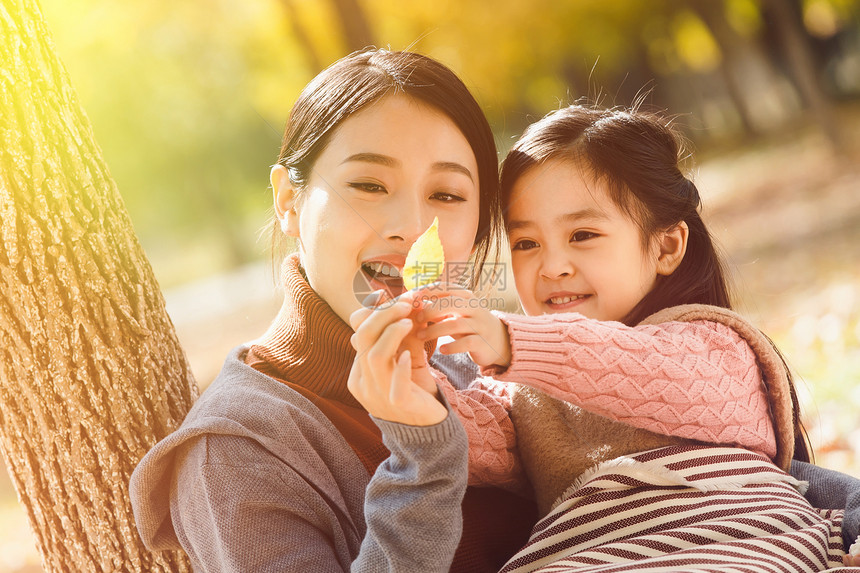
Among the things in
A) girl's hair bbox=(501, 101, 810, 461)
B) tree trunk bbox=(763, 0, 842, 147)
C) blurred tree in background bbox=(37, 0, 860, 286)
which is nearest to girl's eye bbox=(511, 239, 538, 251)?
girl's hair bbox=(501, 101, 810, 461)

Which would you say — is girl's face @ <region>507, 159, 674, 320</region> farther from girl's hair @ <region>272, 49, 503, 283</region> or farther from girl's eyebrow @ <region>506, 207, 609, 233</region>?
girl's hair @ <region>272, 49, 503, 283</region>

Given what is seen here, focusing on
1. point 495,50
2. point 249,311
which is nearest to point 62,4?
point 249,311

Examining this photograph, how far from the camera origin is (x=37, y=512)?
2182 millimetres

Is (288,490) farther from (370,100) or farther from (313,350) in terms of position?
(370,100)

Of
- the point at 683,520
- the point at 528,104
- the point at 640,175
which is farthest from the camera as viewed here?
the point at 528,104

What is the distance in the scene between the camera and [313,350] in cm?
196

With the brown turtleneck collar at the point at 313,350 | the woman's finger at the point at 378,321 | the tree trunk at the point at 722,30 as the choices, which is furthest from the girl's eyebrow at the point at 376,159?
the tree trunk at the point at 722,30

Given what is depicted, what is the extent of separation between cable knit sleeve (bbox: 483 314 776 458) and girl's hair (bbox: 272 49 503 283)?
0.57 m

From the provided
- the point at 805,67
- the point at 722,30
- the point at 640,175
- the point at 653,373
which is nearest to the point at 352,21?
the point at 640,175

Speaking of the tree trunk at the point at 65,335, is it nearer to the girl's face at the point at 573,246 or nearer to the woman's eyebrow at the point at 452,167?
the woman's eyebrow at the point at 452,167

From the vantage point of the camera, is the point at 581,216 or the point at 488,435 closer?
the point at 488,435

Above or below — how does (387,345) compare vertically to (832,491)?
above

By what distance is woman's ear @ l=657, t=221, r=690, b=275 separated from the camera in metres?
2.39

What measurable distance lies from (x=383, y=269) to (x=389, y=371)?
48 centimetres
